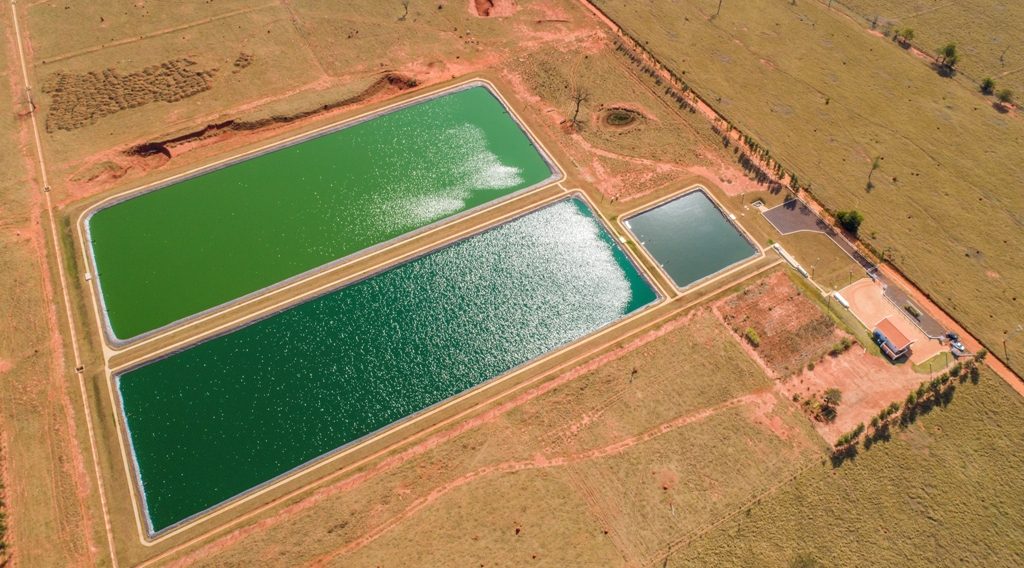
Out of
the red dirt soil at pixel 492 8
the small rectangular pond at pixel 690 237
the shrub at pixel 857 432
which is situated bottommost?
the shrub at pixel 857 432

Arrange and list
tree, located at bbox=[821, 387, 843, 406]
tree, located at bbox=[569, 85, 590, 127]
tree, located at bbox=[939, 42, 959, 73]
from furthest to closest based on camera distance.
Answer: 1. tree, located at bbox=[939, 42, 959, 73]
2. tree, located at bbox=[569, 85, 590, 127]
3. tree, located at bbox=[821, 387, 843, 406]

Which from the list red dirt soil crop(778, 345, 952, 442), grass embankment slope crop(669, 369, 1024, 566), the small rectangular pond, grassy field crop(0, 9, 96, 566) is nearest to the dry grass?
grass embankment slope crop(669, 369, 1024, 566)

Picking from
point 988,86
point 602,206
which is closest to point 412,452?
point 602,206

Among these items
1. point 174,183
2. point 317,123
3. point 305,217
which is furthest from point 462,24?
point 174,183

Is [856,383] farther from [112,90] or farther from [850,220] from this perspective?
[112,90]

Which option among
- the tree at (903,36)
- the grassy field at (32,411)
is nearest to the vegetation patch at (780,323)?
the tree at (903,36)

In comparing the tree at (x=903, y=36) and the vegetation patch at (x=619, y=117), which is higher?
the tree at (x=903, y=36)

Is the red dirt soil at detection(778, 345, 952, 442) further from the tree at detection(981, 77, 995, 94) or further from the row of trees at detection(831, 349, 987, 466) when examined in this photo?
the tree at detection(981, 77, 995, 94)

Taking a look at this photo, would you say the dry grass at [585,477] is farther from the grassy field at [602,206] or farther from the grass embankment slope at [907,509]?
the grass embankment slope at [907,509]
